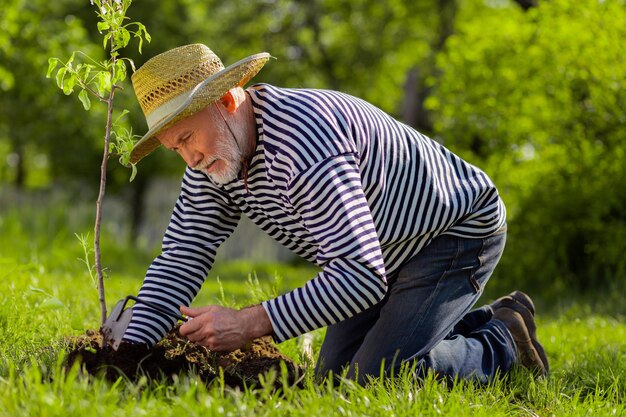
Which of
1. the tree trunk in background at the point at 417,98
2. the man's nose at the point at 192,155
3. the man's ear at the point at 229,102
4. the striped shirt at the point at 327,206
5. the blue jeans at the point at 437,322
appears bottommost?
the tree trunk in background at the point at 417,98

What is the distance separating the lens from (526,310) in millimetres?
4070

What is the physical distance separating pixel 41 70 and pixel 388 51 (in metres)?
10.0

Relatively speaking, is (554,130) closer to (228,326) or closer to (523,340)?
(523,340)

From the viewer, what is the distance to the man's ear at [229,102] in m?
3.08

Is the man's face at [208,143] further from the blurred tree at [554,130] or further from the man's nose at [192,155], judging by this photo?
the blurred tree at [554,130]

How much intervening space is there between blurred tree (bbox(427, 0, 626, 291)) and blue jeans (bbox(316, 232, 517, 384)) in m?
4.82

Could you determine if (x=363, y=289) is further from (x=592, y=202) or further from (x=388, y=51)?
(x=388, y=51)

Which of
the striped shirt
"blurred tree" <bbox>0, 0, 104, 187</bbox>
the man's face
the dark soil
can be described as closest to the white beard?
the man's face

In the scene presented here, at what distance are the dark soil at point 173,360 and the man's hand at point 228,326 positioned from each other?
0.11 meters

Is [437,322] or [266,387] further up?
[266,387]

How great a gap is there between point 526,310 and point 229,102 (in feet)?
6.02

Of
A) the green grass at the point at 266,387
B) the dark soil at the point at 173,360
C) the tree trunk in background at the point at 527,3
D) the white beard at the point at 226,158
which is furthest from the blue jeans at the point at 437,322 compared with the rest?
the tree trunk in background at the point at 527,3

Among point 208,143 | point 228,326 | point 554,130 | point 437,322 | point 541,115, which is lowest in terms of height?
point 554,130

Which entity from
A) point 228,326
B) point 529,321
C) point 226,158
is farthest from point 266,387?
point 529,321
